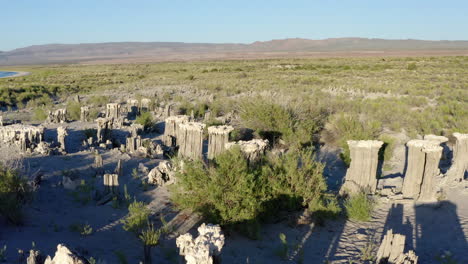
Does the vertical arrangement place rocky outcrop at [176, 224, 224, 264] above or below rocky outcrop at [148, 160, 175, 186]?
above

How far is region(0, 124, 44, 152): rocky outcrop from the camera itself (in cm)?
1023

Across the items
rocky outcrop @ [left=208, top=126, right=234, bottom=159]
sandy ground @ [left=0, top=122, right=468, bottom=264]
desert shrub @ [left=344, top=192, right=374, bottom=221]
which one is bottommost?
sandy ground @ [left=0, top=122, right=468, bottom=264]

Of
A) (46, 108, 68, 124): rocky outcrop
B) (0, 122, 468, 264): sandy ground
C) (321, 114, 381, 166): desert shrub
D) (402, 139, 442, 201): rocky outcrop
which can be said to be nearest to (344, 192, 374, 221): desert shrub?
(0, 122, 468, 264): sandy ground

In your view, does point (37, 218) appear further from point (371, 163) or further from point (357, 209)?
point (371, 163)

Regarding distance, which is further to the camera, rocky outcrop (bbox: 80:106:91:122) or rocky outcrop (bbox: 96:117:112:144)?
rocky outcrop (bbox: 80:106:91:122)

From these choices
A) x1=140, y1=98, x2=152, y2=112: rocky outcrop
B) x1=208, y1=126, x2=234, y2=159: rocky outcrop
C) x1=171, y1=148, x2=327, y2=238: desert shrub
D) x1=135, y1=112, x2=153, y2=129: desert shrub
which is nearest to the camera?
x1=171, y1=148, x2=327, y2=238: desert shrub

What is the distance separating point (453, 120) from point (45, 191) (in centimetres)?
1411

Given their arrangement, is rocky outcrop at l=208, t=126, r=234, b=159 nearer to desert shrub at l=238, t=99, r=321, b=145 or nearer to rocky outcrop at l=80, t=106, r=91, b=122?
desert shrub at l=238, t=99, r=321, b=145

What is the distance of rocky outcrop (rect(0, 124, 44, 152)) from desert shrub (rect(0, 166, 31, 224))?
12.0 ft

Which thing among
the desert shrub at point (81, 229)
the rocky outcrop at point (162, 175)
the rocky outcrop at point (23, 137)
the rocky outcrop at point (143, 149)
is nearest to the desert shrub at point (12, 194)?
the desert shrub at point (81, 229)

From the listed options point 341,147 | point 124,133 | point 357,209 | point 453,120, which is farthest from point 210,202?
point 453,120

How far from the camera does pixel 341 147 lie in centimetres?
1206

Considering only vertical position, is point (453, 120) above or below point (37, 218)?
above

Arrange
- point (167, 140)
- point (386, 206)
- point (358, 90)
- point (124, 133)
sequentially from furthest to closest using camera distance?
point (358, 90)
point (124, 133)
point (167, 140)
point (386, 206)
